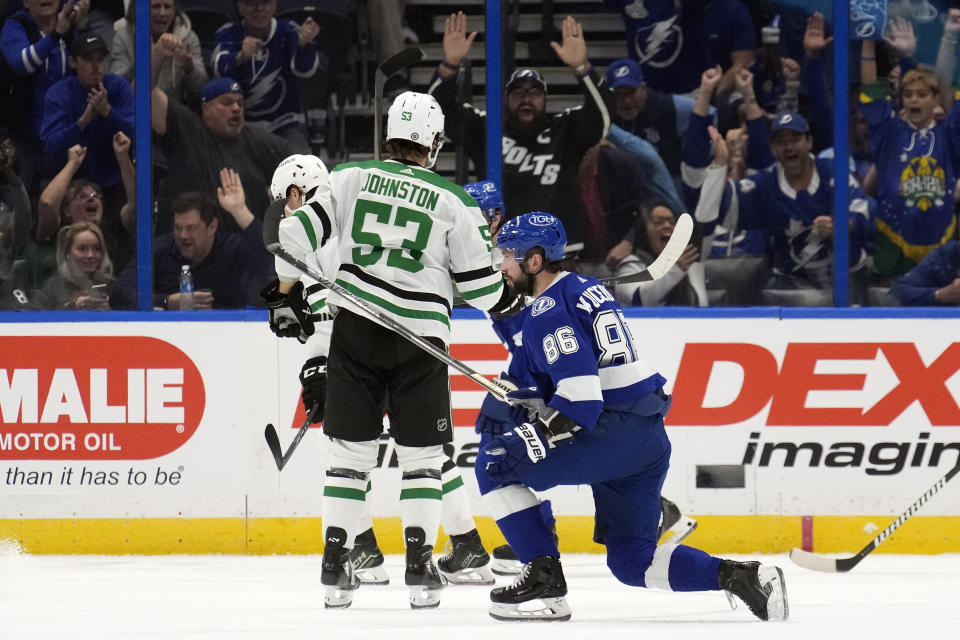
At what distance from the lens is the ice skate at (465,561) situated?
4410 millimetres

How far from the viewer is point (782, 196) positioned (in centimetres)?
530

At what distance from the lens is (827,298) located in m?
5.27

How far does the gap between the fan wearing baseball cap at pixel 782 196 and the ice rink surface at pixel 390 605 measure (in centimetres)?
106

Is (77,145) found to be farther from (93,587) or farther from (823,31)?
(823,31)

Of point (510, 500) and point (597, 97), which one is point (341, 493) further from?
point (597, 97)

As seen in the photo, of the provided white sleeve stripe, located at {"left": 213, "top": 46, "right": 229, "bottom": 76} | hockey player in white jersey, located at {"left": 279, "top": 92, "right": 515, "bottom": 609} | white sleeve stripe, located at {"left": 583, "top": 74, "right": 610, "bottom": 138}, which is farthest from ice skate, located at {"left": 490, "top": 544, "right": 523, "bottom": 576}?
white sleeve stripe, located at {"left": 213, "top": 46, "right": 229, "bottom": 76}

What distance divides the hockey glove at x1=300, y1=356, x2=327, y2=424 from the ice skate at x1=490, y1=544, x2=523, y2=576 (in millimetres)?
717

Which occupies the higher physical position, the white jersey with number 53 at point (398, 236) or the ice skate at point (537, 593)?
the white jersey with number 53 at point (398, 236)

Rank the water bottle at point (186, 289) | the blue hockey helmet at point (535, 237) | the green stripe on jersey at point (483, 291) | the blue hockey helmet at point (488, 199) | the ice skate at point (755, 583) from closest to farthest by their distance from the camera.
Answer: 1. the ice skate at point (755, 583)
2. the blue hockey helmet at point (535, 237)
3. the green stripe on jersey at point (483, 291)
4. the blue hockey helmet at point (488, 199)
5. the water bottle at point (186, 289)

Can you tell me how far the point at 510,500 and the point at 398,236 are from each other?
0.72 metres

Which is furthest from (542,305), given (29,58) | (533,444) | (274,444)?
(29,58)

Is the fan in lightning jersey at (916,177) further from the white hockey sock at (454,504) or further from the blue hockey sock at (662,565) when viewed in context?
the blue hockey sock at (662,565)

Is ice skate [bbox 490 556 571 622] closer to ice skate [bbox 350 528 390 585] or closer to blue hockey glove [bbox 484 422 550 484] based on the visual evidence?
blue hockey glove [bbox 484 422 550 484]

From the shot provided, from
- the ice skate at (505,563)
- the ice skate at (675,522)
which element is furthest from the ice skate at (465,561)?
the ice skate at (675,522)
